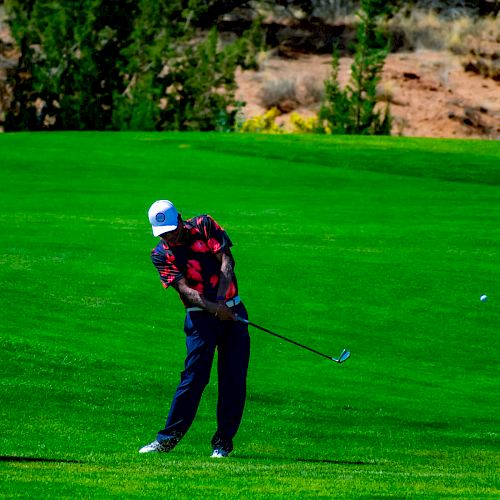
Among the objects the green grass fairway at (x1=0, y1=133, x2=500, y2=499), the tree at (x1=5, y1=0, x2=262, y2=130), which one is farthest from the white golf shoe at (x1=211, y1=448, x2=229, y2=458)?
the tree at (x1=5, y1=0, x2=262, y2=130)

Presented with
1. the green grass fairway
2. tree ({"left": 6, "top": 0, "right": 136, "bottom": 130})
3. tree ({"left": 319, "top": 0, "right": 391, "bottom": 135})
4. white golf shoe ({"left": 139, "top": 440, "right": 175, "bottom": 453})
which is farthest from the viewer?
tree ({"left": 6, "top": 0, "right": 136, "bottom": 130})

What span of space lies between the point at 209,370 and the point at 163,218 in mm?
1216

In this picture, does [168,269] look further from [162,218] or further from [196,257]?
[162,218]

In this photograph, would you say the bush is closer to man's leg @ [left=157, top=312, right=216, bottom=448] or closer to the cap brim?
man's leg @ [left=157, top=312, right=216, bottom=448]

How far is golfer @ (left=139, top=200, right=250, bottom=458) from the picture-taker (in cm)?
973

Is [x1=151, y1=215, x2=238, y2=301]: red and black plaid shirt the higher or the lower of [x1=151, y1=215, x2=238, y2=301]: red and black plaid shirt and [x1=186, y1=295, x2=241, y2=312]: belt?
the higher

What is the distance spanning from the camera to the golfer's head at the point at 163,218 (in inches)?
374

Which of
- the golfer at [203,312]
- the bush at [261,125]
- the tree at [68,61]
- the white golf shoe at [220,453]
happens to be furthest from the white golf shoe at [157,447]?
the bush at [261,125]

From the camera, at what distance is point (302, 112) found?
201 ft

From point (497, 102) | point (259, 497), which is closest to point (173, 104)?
point (497, 102)

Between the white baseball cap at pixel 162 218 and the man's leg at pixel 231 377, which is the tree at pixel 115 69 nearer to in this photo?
the man's leg at pixel 231 377

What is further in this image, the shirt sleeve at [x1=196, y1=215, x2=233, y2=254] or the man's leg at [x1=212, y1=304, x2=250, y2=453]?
the man's leg at [x1=212, y1=304, x2=250, y2=453]

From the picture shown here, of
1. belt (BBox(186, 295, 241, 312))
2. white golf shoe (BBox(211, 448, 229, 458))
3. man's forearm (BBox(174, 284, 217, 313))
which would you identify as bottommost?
white golf shoe (BBox(211, 448, 229, 458))

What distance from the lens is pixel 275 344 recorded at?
14.5m
